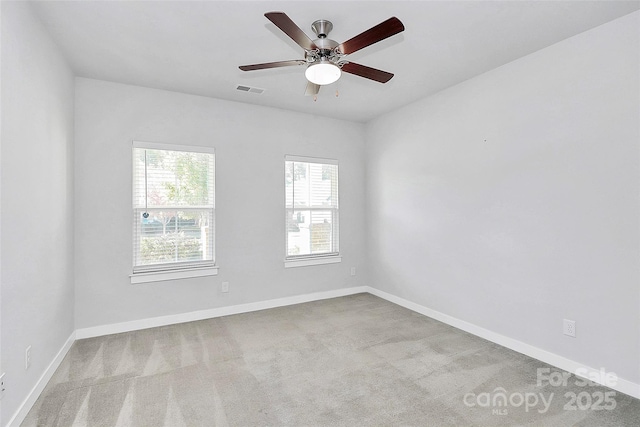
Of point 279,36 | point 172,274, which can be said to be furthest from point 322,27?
point 172,274

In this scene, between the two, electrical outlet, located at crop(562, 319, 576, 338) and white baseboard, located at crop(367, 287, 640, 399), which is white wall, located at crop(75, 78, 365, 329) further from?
electrical outlet, located at crop(562, 319, 576, 338)

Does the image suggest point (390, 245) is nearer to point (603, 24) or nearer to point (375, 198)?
point (375, 198)

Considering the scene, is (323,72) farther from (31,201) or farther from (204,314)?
(204,314)

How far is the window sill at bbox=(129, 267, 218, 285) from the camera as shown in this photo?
3.67 m

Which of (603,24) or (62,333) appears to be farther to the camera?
(62,333)

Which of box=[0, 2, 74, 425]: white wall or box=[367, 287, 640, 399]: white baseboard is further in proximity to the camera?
box=[367, 287, 640, 399]: white baseboard

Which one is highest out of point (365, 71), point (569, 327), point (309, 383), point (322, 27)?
point (322, 27)

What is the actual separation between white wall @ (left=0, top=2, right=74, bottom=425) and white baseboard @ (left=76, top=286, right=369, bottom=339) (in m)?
0.40

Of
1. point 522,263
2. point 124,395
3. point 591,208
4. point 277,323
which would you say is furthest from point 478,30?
point 124,395

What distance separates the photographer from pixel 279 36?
8.70 ft

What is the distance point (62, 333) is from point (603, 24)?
17.4 ft

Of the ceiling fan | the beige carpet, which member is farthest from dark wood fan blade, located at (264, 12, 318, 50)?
the beige carpet

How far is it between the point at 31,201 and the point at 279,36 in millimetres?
2234

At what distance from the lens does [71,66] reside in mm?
3176
